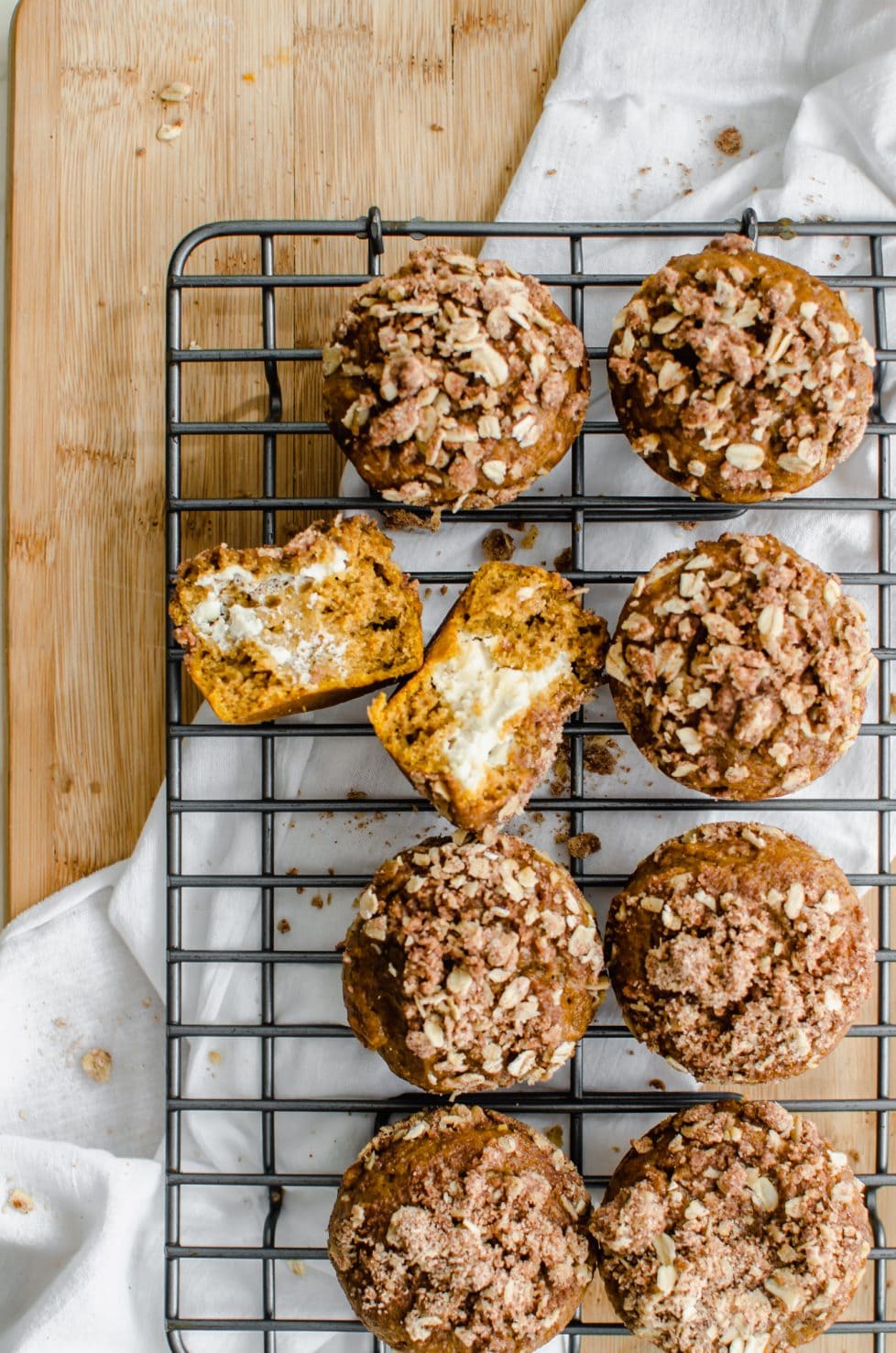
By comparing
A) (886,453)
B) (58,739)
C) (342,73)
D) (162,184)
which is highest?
(342,73)

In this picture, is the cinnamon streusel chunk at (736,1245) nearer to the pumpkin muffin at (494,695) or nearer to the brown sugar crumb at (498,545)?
the pumpkin muffin at (494,695)

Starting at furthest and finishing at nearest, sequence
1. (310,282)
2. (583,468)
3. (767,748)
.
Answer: (583,468), (310,282), (767,748)

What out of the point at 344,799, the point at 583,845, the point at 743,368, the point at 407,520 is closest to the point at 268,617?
the point at 407,520

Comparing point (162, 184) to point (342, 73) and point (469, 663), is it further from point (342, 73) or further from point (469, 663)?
point (469, 663)

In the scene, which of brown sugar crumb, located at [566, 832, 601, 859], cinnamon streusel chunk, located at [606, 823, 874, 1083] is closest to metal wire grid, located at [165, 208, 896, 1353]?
brown sugar crumb, located at [566, 832, 601, 859]

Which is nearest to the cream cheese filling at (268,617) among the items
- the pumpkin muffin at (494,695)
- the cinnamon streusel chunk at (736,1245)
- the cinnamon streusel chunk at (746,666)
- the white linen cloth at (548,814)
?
the pumpkin muffin at (494,695)

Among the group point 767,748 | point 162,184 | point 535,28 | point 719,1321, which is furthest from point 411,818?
point 535,28

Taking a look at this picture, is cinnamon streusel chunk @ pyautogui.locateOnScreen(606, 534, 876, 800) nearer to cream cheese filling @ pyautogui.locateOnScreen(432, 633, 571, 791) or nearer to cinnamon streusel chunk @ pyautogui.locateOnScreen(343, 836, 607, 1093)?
cream cheese filling @ pyautogui.locateOnScreen(432, 633, 571, 791)
